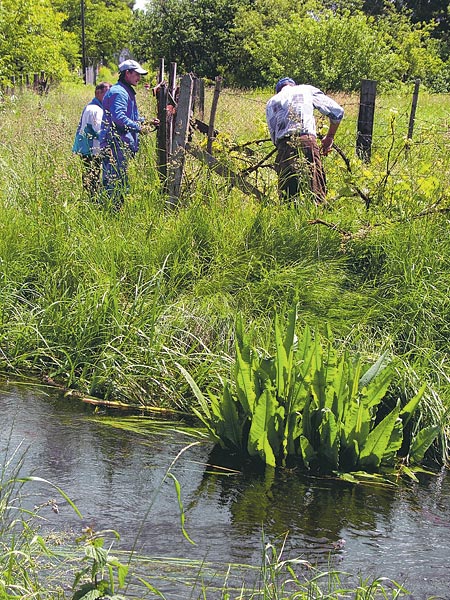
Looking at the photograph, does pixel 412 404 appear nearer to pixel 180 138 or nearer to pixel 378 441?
pixel 378 441

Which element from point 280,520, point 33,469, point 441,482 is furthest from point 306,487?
point 33,469

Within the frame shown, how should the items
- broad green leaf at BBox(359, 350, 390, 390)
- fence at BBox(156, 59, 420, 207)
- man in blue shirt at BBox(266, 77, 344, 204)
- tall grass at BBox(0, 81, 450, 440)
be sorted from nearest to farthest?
broad green leaf at BBox(359, 350, 390, 390) < tall grass at BBox(0, 81, 450, 440) < fence at BBox(156, 59, 420, 207) < man in blue shirt at BBox(266, 77, 344, 204)

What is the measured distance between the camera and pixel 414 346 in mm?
5406

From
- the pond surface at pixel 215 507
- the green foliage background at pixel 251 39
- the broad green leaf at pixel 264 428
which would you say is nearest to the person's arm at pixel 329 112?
the pond surface at pixel 215 507

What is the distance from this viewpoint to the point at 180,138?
727cm

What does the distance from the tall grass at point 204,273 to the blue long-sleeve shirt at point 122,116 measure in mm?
641

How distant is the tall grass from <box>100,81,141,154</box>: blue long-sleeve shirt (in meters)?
0.64

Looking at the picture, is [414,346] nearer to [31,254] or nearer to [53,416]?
[53,416]

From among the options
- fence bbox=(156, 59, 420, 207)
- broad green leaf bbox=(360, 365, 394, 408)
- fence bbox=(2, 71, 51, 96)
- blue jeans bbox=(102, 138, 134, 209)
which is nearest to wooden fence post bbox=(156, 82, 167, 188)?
fence bbox=(156, 59, 420, 207)

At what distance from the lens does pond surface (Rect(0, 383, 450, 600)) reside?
134 inches

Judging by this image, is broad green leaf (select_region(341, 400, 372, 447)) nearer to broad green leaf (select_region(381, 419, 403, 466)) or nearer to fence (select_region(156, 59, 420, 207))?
broad green leaf (select_region(381, 419, 403, 466))

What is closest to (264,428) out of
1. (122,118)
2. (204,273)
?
(204,273)

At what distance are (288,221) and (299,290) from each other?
0.83m

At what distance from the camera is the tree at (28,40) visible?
22.2m
